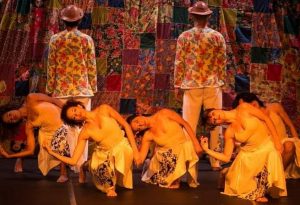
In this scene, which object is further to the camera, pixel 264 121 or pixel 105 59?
pixel 105 59

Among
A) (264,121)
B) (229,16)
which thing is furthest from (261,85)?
(264,121)

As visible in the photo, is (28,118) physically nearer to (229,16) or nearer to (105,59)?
(105,59)

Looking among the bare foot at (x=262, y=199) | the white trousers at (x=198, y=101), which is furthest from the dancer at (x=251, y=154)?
the white trousers at (x=198, y=101)

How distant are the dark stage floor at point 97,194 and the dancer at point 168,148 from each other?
0.11 meters

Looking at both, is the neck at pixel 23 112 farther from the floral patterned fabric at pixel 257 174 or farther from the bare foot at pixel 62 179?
the floral patterned fabric at pixel 257 174

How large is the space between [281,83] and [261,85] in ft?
0.81

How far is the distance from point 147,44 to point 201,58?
3.97 feet

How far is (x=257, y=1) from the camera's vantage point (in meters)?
6.19

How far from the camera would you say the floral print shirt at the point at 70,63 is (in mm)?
4816

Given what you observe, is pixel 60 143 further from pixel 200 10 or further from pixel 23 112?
pixel 200 10

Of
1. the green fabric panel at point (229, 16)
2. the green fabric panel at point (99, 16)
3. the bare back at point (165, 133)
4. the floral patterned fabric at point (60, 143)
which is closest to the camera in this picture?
the bare back at point (165, 133)

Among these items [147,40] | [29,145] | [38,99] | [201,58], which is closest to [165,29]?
[147,40]

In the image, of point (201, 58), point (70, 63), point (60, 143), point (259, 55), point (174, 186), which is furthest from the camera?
point (259, 55)

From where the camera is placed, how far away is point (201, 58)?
4.97m
